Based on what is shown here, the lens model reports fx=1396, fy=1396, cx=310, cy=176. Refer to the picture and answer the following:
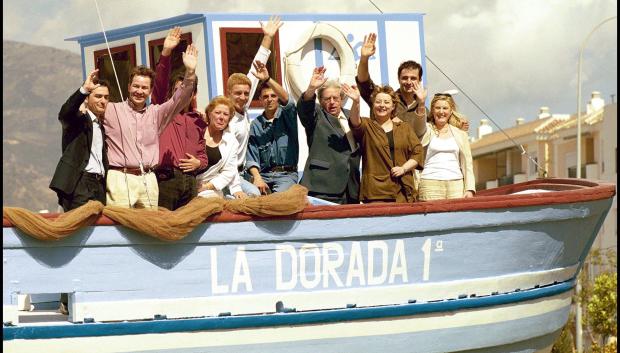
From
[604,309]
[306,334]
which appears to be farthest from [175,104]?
[604,309]

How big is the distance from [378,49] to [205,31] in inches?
69.5

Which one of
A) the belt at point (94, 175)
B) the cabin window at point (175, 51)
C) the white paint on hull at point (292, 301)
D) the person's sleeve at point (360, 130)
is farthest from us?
the cabin window at point (175, 51)

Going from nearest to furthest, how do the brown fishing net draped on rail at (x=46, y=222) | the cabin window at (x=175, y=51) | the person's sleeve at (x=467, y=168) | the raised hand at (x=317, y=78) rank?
the brown fishing net draped on rail at (x=46, y=222)
the raised hand at (x=317, y=78)
the person's sleeve at (x=467, y=168)
the cabin window at (x=175, y=51)

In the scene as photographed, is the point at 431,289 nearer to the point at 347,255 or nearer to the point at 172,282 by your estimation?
the point at 347,255

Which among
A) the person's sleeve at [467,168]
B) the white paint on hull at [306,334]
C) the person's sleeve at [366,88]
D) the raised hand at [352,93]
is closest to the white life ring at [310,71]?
the person's sleeve at [366,88]

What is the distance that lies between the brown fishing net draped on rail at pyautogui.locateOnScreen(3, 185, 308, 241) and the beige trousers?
0.20m

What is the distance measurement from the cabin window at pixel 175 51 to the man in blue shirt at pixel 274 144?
1569 mm

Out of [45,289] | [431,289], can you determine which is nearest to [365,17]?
[431,289]

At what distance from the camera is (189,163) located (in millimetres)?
10203

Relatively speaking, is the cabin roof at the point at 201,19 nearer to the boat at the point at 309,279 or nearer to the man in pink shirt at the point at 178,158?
the man in pink shirt at the point at 178,158

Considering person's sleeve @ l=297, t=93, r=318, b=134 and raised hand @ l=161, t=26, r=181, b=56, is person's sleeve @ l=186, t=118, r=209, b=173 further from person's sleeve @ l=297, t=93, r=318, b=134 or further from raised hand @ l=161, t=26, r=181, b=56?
person's sleeve @ l=297, t=93, r=318, b=134

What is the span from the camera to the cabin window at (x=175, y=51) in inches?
490

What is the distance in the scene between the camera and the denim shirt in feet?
35.9

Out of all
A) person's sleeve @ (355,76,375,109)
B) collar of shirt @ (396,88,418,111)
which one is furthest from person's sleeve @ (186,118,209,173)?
collar of shirt @ (396,88,418,111)
